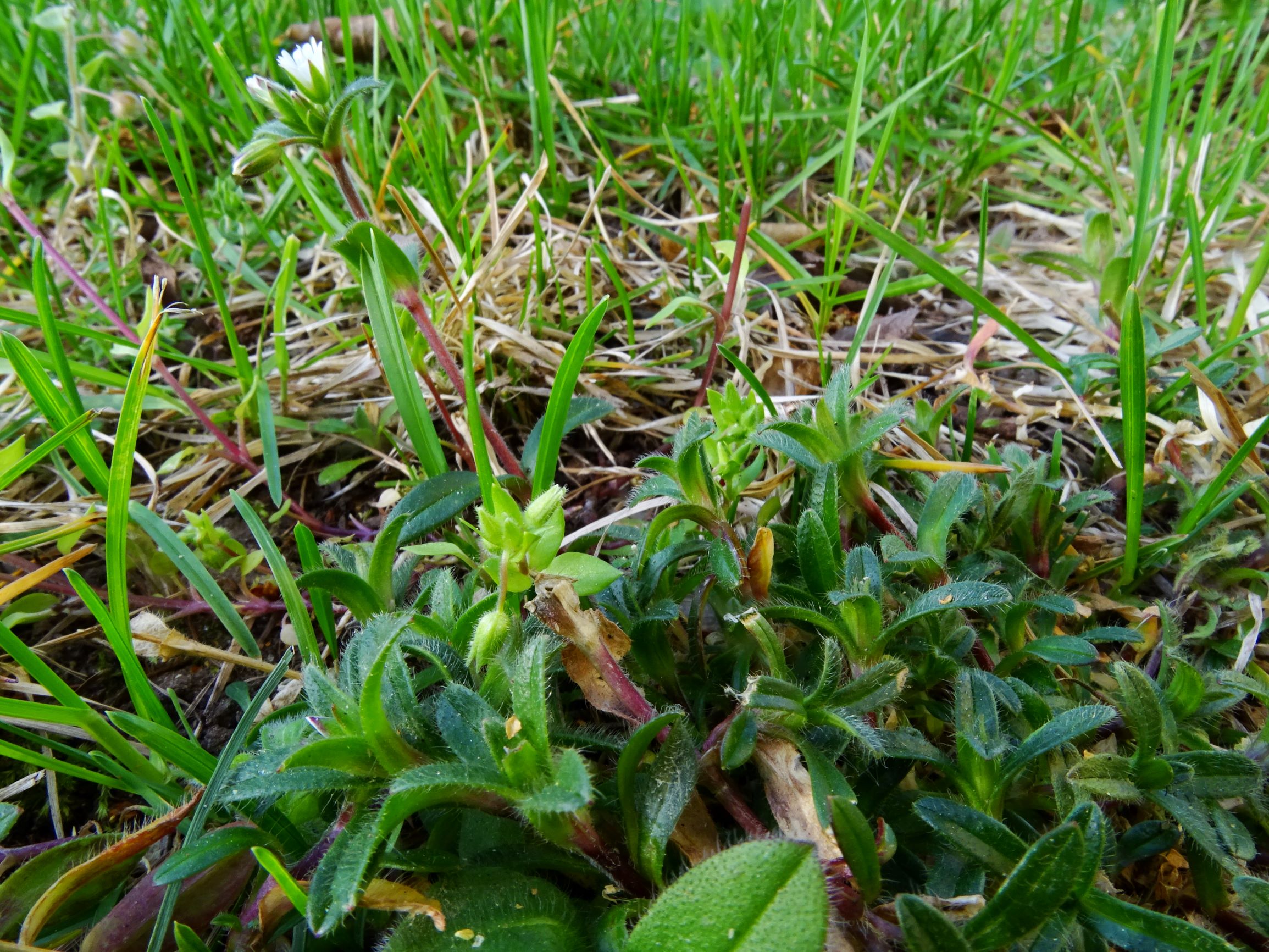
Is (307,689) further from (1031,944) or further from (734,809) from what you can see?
(1031,944)

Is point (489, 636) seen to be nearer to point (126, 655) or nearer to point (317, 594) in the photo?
point (317, 594)

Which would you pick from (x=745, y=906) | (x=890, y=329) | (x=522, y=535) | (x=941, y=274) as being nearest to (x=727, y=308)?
(x=941, y=274)

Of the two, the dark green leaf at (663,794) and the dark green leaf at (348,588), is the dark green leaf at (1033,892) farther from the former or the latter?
the dark green leaf at (348,588)

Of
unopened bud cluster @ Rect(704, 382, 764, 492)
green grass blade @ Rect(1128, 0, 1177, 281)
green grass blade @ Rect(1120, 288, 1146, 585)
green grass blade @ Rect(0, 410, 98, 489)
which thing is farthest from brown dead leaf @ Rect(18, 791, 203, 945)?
green grass blade @ Rect(1128, 0, 1177, 281)

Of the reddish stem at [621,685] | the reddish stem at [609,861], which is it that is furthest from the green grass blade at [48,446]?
the reddish stem at [609,861]

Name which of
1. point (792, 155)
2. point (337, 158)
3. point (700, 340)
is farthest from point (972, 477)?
point (792, 155)
